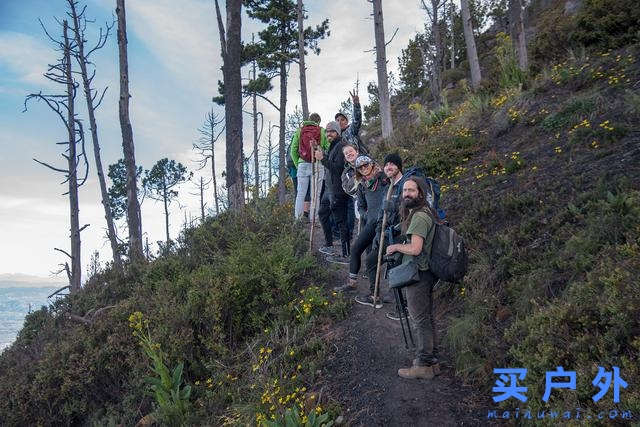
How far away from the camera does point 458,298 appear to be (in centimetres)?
508

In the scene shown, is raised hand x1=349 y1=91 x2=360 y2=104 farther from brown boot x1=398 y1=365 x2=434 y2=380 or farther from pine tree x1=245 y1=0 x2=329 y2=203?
pine tree x1=245 y1=0 x2=329 y2=203

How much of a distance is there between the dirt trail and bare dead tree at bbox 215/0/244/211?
5606mm

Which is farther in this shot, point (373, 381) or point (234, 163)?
point (234, 163)

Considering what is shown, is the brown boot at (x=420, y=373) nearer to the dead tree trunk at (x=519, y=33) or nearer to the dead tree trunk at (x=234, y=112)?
the dead tree trunk at (x=234, y=112)

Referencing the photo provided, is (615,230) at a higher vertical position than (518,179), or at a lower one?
lower

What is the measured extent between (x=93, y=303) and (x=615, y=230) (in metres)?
8.60

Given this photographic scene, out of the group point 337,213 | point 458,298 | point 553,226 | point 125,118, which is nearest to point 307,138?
point 337,213

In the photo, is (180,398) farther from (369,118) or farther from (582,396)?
(369,118)

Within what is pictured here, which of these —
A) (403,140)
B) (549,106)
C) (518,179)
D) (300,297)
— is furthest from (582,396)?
(403,140)

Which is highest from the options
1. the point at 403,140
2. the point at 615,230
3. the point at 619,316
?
the point at 403,140

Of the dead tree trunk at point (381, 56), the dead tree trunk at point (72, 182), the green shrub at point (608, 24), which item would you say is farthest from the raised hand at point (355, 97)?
the dead tree trunk at point (72, 182)

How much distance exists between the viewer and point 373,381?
Result: 13.2 ft

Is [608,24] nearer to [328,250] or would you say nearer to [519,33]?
[519,33]

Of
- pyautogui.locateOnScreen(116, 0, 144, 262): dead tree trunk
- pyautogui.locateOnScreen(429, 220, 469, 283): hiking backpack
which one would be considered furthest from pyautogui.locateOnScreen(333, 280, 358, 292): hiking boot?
pyautogui.locateOnScreen(116, 0, 144, 262): dead tree trunk
